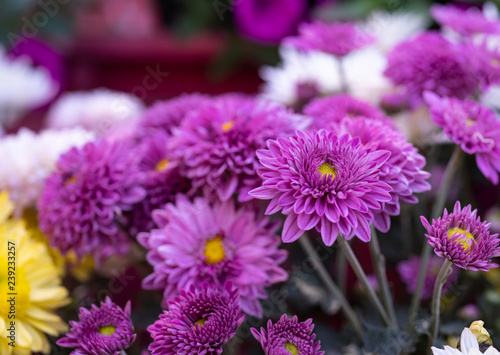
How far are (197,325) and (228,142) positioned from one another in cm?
13

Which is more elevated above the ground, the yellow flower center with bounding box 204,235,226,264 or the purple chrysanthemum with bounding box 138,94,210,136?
the purple chrysanthemum with bounding box 138,94,210,136

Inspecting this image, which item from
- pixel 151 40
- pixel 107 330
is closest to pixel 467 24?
pixel 107 330

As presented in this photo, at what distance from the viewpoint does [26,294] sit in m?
0.38

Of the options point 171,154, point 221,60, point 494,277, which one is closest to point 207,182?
point 171,154

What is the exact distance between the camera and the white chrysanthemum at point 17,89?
79 centimetres

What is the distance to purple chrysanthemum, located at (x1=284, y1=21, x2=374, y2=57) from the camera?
50 cm

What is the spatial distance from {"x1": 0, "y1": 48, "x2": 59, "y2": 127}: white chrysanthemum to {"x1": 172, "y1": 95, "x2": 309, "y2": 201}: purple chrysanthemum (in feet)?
1.62

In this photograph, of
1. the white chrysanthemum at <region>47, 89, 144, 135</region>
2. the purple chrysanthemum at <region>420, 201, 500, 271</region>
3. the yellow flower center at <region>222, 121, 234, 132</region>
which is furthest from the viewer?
the white chrysanthemum at <region>47, 89, 144, 135</region>

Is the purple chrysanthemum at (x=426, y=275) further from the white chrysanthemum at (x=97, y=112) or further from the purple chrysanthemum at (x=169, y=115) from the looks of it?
the white chrysanthemum at (x=97, y=112)

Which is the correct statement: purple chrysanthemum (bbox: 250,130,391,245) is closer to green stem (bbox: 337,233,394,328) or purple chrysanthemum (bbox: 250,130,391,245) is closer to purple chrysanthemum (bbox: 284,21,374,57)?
green stem (bbox: 337,233,394,328)

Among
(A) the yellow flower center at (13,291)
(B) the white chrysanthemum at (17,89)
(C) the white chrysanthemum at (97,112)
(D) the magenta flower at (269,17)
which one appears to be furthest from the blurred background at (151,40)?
(A) the yellow flower center at (13,291)

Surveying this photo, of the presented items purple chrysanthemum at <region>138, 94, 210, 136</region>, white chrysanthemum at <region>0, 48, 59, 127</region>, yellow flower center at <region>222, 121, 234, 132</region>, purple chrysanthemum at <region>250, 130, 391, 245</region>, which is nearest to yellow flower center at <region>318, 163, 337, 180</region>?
purple chrysanthemum at <region>250, 130, 391, 245</region>

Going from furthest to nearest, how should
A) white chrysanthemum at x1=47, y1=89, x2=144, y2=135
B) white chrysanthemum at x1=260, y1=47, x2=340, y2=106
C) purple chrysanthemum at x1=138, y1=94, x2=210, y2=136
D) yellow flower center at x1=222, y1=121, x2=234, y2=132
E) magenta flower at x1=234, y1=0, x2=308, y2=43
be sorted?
magenta flower at x1=234, y1=0, x2=308, y2=43, white chrysanthemum at x1=47, y1=89, x2=144, y2=135, white chrysanthemum at x1=260, y1=47, x2=340, y2=106, purple chrysanthemum at x1=138, y1=94, x2=210, y2=136, yellow flower center at x1=222, y1=121, x2=234, y2=132

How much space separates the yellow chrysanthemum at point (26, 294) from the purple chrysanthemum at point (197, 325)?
0.41 feet
